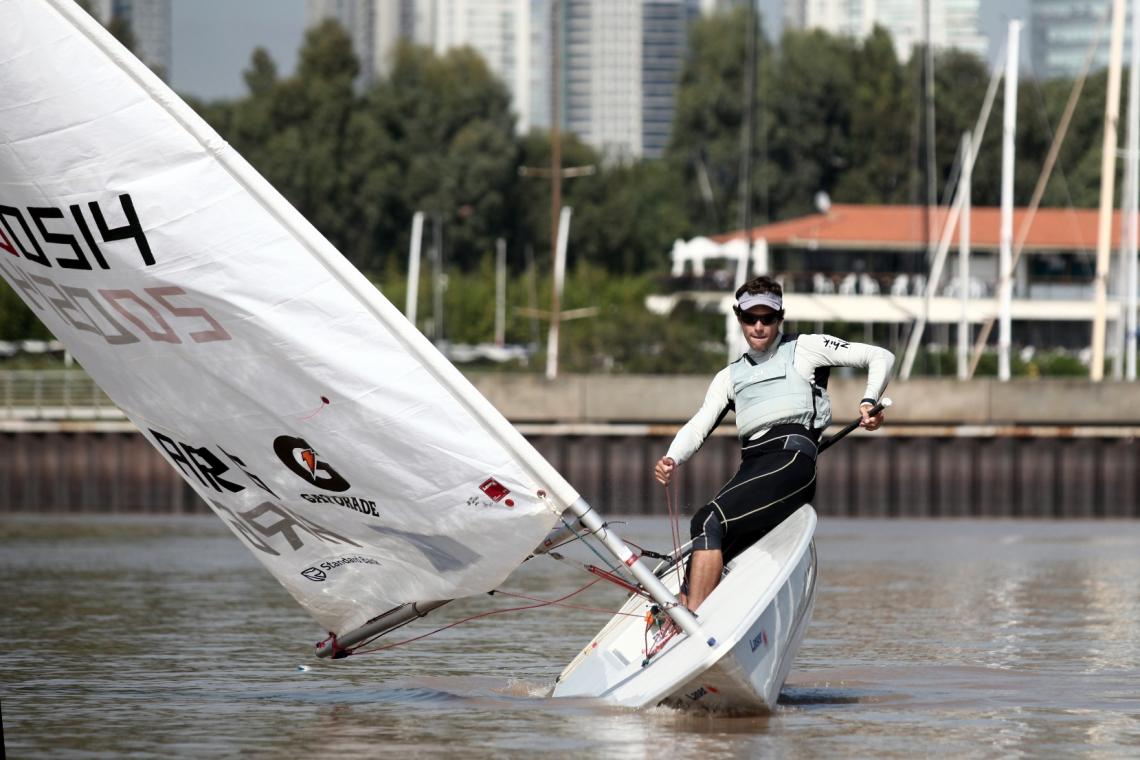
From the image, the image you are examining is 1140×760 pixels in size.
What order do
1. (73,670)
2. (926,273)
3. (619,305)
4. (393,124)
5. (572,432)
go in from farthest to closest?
(393,124), (619,305), (926,273), (572,432), (73,670)

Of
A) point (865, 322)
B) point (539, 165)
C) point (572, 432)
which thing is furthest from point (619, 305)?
point (572, 432)

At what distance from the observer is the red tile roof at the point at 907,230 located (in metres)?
65.0

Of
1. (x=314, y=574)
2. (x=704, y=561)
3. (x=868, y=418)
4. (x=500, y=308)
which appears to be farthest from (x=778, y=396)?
(x=500, y=308)

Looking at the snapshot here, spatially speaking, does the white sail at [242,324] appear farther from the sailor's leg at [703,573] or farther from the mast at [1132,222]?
the mast at [1132,222]

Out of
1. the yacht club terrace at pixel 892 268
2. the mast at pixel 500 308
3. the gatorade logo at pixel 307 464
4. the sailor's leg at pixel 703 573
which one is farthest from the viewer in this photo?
the mast at pixel 500 308

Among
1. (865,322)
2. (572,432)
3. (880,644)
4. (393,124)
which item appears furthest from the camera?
(393,124)

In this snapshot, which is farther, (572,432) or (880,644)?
(572,432)

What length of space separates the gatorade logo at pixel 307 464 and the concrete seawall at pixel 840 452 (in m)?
A: 21.9

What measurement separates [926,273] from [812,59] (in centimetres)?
4337

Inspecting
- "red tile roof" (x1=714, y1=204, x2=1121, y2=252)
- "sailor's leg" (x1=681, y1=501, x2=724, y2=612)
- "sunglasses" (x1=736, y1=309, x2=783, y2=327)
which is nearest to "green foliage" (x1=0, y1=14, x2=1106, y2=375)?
"red tile roof" (x1=714, y1=204, x2=1121, y2=252)

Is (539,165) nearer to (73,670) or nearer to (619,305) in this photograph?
(619,305)

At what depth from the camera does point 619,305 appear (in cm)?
6931

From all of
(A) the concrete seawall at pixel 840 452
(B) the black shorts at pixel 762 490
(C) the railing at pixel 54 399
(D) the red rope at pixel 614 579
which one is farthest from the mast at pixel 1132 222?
(D) the red rope at pixel 614 579

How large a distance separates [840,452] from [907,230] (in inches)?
1410
